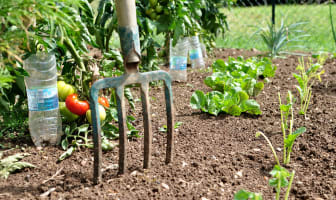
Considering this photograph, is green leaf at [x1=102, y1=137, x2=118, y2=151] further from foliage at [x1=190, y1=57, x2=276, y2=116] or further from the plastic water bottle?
foliage at [x1=190, y1=57, x2=276, y2=116]

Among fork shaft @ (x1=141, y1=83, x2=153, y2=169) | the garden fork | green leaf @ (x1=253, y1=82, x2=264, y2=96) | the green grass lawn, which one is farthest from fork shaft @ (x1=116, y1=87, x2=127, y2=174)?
the green grass lawn

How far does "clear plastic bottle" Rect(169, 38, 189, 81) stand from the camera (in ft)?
12.4

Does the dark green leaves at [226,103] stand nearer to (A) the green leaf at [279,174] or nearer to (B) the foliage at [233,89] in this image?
(B) the foliage at [233,89]

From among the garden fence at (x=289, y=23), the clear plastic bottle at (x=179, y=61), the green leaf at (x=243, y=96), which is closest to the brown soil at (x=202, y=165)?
the green leaf at (x=243, y=96)

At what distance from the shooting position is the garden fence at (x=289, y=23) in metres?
5.74

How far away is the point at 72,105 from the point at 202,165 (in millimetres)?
892

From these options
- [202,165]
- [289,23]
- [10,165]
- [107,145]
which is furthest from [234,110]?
[289,23]

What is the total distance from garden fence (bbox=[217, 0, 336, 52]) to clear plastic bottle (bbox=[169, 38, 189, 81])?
141 centimetres

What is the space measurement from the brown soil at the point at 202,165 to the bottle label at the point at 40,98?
0.28 meters

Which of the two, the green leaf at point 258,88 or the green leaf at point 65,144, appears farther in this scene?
the green leaf at point 258,88

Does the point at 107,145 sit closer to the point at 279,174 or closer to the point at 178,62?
the point at 279,174

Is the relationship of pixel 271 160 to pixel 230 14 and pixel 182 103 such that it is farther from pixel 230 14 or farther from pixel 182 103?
pixel 230 14

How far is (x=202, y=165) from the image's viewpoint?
2012mm

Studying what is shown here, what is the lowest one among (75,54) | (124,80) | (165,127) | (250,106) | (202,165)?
(202,165)
